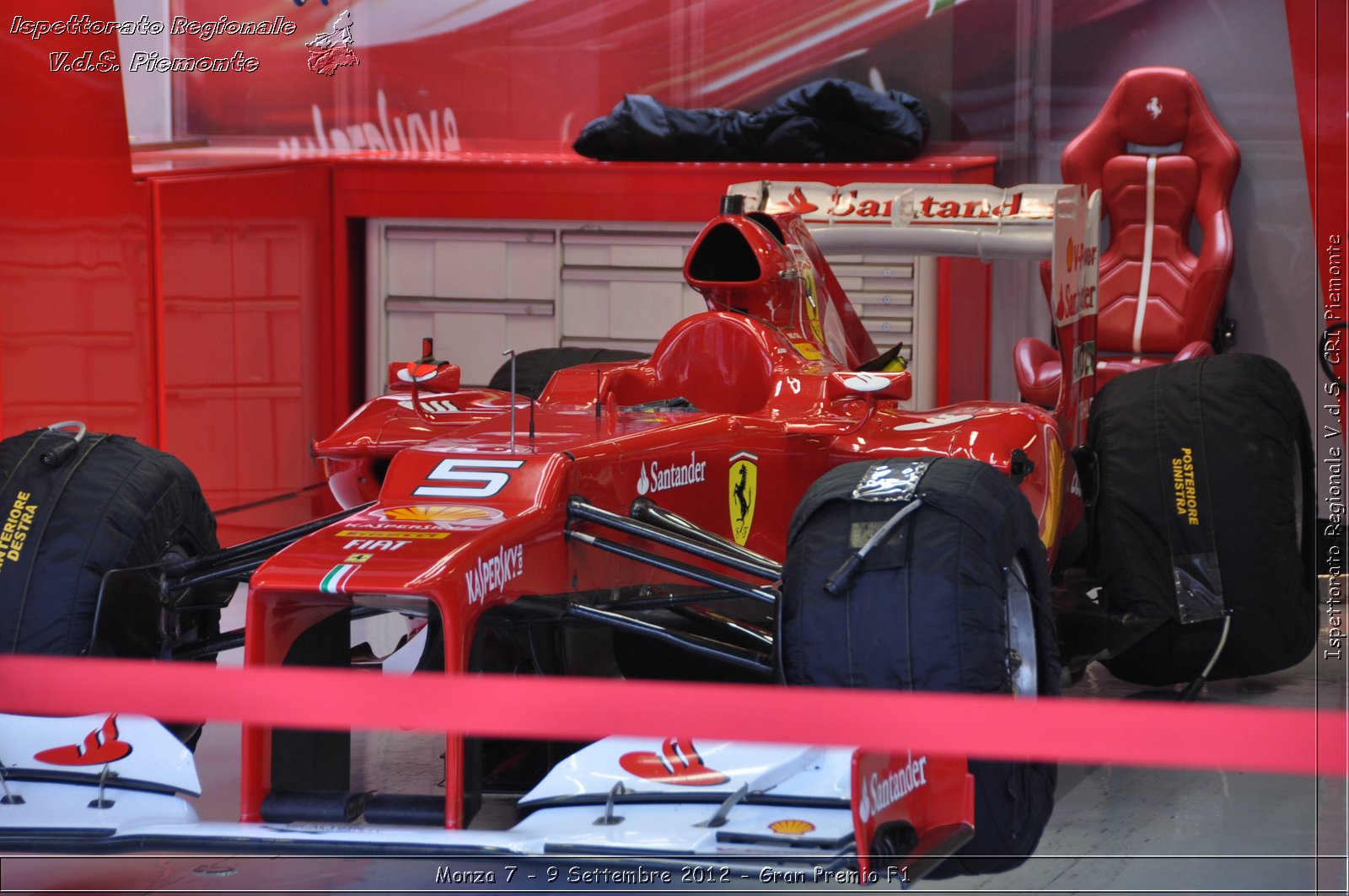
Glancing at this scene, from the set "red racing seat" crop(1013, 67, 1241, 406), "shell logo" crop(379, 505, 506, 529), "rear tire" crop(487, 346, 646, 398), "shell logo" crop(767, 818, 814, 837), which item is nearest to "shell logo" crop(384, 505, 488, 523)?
"shell logo" crop(379, 505, 506, 529)

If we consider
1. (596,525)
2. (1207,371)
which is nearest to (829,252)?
(1207,371)

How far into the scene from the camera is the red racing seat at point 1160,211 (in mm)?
7941

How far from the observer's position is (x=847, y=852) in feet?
8.80

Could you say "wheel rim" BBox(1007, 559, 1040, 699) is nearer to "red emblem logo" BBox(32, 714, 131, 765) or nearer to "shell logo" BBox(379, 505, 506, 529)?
"shell logo" BBox(379, 505, 506, 529)

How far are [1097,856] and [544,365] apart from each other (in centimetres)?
338

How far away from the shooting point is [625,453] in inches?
146

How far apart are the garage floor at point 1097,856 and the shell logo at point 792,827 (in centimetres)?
42

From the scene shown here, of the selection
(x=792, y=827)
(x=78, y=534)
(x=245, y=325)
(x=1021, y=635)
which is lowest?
(x=792, y=827)

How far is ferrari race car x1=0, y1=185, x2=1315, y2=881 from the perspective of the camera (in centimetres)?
289

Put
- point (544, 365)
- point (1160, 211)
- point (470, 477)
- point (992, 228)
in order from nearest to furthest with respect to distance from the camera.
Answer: point (470, 477) → point (992, 228) → point (544, 365) → point (1160, 211)

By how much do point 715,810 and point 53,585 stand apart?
5.49ft

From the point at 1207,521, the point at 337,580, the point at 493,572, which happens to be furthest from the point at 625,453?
the point at 1207,521

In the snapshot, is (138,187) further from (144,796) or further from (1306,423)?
(1306,423)

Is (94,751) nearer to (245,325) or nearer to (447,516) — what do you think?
(447,516)
